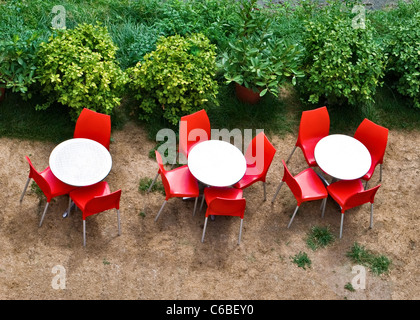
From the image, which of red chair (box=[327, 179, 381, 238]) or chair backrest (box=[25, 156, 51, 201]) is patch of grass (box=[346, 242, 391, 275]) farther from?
chair backrest (box=[25, 156, 51, 201])

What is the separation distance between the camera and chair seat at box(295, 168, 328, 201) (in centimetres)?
797

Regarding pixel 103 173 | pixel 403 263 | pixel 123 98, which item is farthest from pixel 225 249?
pixel 123 98

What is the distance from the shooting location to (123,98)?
369 inches

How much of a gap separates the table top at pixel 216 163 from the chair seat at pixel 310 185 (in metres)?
0.92

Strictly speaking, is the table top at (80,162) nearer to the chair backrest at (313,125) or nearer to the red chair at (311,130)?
the red chair at (311,130)

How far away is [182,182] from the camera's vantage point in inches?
311

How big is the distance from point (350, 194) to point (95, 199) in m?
3.60

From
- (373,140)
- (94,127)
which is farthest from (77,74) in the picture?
(373,140)

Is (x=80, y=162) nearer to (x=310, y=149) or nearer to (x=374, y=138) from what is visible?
(x=310, y=149)

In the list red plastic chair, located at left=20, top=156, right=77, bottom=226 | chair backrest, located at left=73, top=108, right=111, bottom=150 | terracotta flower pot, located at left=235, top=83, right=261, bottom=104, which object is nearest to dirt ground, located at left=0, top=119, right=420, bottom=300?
red plastic chair, located at left=20, top=156, right=77, bottom=226

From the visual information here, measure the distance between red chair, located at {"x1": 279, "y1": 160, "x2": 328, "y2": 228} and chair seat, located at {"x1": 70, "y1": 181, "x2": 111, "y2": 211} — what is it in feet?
8.15

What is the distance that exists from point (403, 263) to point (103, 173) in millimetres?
4325
